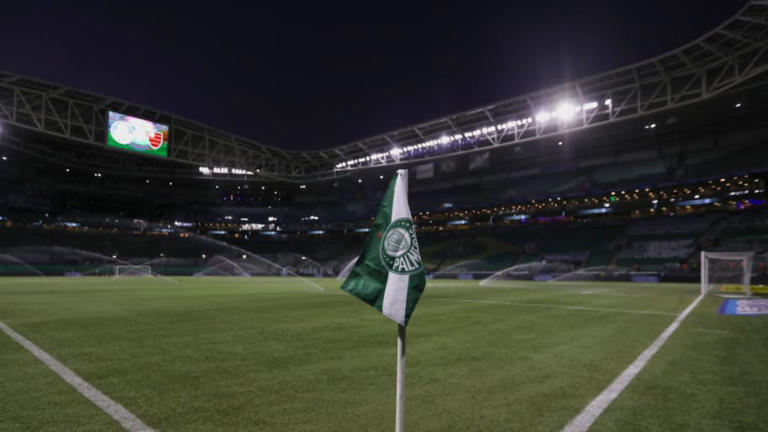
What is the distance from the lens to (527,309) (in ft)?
40.2

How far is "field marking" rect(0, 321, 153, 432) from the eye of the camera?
3098mm

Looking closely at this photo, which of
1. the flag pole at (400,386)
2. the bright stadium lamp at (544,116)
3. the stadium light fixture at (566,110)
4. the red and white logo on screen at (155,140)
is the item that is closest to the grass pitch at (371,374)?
the flag pole at (400,386)

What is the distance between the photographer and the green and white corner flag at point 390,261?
2.75 m

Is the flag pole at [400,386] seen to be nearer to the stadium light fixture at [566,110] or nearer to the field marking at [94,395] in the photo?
the field marking at [94,395]

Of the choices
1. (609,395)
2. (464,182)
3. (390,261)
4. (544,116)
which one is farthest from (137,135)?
(609,395)

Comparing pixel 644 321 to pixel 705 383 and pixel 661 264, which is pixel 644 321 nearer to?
pixel 705 383

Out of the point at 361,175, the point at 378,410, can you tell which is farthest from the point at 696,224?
the point at 378,410

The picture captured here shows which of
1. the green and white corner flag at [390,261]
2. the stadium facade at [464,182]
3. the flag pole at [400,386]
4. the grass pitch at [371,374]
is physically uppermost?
the stadium facade at [464,182]

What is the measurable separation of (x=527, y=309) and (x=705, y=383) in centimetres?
782

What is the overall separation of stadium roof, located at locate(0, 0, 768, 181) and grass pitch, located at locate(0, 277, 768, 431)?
24.4m

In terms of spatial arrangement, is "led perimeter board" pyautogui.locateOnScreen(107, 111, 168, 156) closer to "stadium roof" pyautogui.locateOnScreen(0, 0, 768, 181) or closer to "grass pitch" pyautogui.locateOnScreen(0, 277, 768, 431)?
"stadium roof" pyautogui.locateOnScreen(0, 0, 768, 181)

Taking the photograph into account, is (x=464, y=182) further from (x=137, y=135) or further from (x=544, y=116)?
(x=137, y=135)

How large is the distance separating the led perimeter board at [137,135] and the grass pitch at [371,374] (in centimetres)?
3294

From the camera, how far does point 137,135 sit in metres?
37.6
